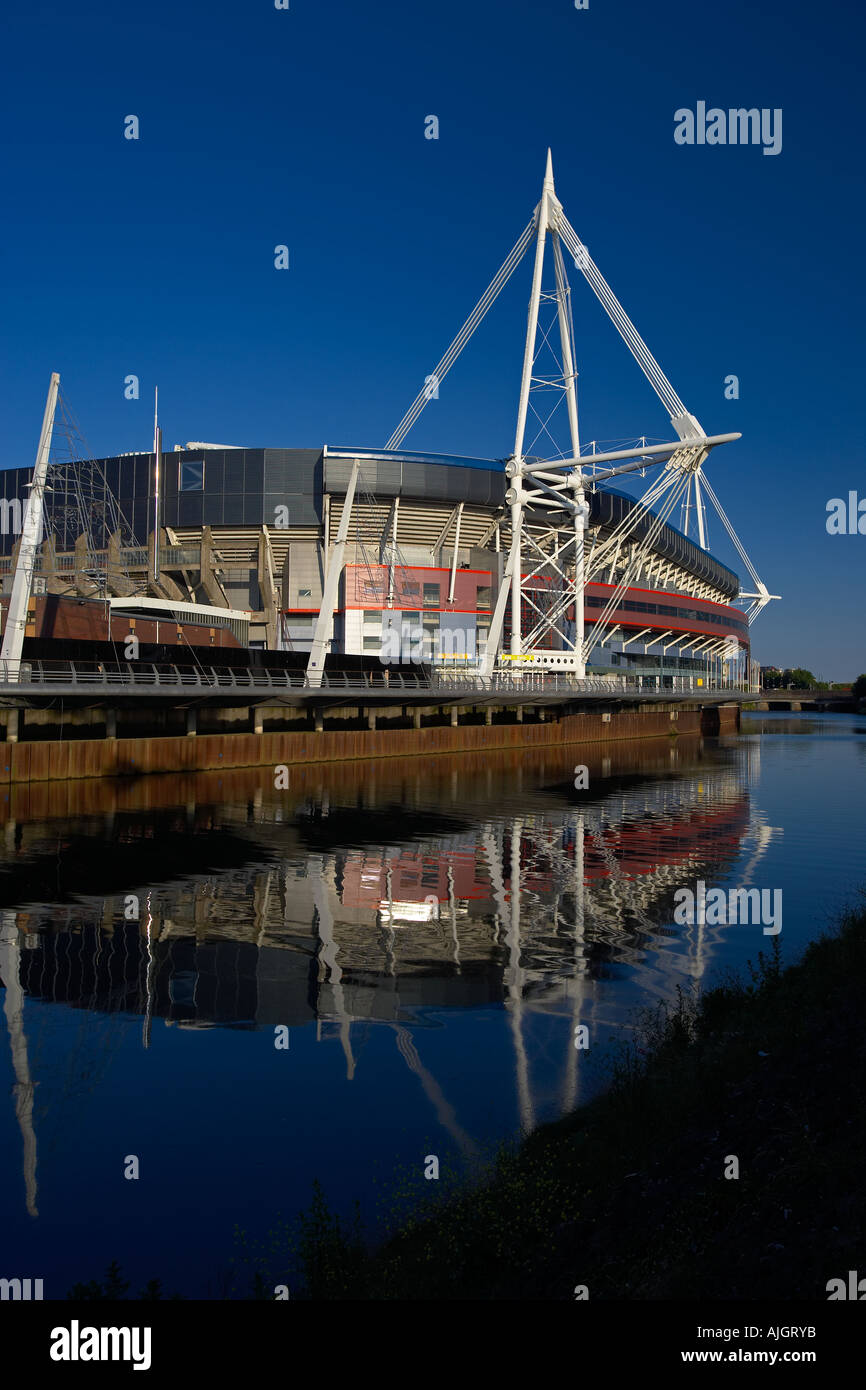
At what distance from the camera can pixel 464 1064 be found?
11.0 metres

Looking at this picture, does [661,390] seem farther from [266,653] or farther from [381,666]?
[266,653]

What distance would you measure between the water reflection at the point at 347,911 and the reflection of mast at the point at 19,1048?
3 cm

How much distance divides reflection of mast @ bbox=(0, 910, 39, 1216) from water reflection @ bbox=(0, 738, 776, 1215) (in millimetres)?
34

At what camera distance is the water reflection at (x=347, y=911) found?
12.8 metres

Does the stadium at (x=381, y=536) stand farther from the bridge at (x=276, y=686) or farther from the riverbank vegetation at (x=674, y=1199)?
the riverbank vegetation at (x=674, y=1199)

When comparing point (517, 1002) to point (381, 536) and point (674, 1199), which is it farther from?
point (381, 536)

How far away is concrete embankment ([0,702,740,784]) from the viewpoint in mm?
36562

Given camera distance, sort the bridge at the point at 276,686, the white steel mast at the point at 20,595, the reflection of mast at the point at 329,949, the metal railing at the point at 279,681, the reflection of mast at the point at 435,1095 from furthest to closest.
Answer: the metal railing at the point at 279,681, the bridge at the point at 276,686, the white steel mast at the point at 20,595, the reflection of mast at the point at 329,949, the reflection of mast at the point at 435,1095

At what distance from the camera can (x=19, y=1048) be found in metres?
11.3

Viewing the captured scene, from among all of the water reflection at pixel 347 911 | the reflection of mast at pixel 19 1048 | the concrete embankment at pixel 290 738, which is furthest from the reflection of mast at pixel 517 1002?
the concrete embankment at pixel 290 738

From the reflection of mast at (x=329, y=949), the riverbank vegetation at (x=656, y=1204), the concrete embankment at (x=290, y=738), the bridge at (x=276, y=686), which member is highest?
the bridge at (x=276, y=686)

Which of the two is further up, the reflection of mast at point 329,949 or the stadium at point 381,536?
the stadium at point 381,536

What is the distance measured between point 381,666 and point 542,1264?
161 ft

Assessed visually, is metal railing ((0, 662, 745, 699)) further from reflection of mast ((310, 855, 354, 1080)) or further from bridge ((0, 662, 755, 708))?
reflection of mast ((310, 855, 354, 1080))
